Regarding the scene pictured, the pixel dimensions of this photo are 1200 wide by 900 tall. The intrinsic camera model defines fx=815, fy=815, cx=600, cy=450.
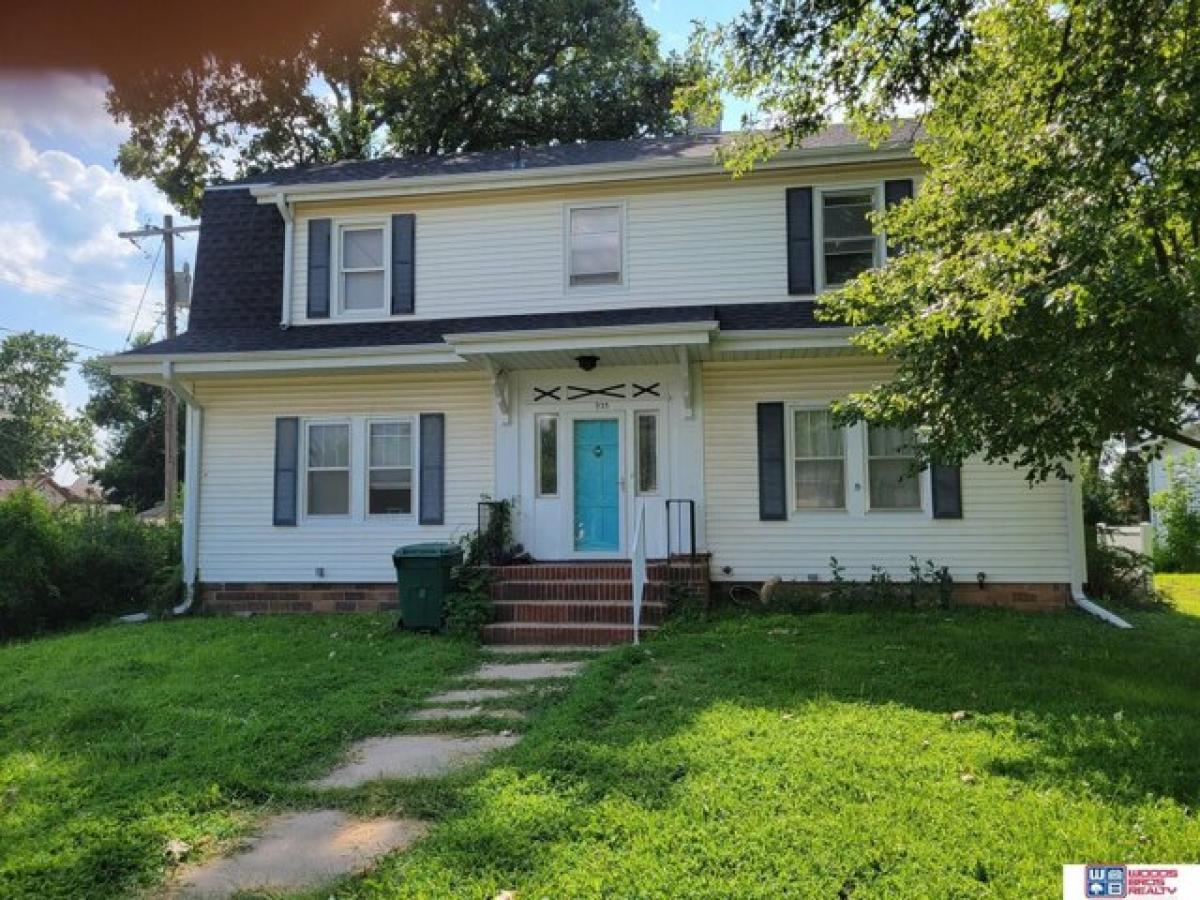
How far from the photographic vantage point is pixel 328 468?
443 inches

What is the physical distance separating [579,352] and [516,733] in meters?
5.44

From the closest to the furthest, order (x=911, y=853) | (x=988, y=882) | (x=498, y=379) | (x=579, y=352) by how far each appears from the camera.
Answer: (x=988, y=882), (x=911, y=853), (x=579, y=352), (x=498, y=379)

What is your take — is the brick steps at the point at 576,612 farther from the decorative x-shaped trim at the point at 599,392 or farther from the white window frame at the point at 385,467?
the decorative x-shaped trim at the point at 599,392

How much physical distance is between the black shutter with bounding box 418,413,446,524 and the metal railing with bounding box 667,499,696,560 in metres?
3.03

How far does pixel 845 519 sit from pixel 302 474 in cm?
725

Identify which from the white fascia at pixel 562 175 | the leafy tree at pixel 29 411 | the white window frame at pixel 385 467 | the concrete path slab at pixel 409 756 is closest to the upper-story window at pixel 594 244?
the white fascia at pixel 562 175

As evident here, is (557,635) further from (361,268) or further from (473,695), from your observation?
(361,268)

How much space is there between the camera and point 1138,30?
16.9ft

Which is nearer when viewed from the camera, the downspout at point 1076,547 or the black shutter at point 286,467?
the downspout at point 1076,547

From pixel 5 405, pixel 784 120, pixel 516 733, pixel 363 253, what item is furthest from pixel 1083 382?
pixel 5 405

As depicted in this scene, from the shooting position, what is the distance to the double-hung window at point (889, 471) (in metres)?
10.1

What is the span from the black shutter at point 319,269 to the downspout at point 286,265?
33cm

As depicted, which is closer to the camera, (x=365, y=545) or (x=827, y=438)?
(x=827, y=438)

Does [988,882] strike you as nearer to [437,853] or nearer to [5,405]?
[437,853]
